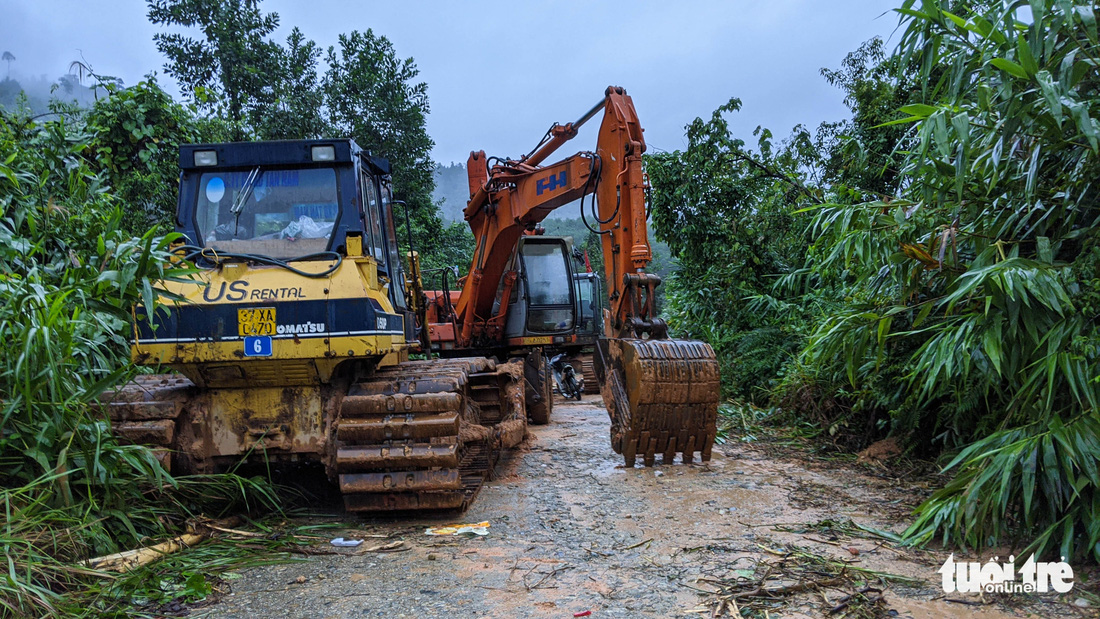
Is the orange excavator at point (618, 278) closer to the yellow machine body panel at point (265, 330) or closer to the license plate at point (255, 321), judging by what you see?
the yellow machine body panel at point (265, 330)

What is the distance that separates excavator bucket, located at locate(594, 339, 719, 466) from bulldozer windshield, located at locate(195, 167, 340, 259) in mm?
2262

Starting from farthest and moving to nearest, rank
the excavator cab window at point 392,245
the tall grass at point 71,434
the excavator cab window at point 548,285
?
the excavator cab window at point 548,285, the excavator cab window at point 392,245, the tall grass at point 71,434

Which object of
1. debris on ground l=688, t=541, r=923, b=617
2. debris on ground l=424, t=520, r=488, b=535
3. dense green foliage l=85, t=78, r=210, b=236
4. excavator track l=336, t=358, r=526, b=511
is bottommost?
debris on ground l=424, t=520, r=488, b=535

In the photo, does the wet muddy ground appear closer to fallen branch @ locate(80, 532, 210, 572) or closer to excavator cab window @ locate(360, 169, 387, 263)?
fallen branch @ locate(80, 532, 210, 572)

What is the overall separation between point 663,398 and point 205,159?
3463 mm

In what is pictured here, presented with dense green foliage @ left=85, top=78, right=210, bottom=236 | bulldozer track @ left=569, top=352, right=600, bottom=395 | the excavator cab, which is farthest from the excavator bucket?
bulldozer track @ left=569, top=352, right=600, bottom=395

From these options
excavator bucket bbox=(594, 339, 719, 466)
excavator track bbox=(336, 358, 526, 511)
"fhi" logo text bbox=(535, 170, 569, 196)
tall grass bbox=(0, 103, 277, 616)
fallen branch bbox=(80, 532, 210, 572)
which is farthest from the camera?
"fhi" logo text bbox=(535, 170, 569, 196)

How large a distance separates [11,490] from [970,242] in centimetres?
492

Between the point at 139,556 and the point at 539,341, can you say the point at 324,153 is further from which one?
the point at 539,341

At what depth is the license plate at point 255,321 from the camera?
429 centimetres

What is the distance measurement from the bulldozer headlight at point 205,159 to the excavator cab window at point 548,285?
4962 mm

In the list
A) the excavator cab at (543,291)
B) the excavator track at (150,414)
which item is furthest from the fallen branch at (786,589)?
the excavator cab at (543,291)

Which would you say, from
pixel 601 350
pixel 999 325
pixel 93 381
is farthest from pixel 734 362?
pixel 93 381

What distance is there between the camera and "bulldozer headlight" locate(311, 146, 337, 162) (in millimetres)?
4992
